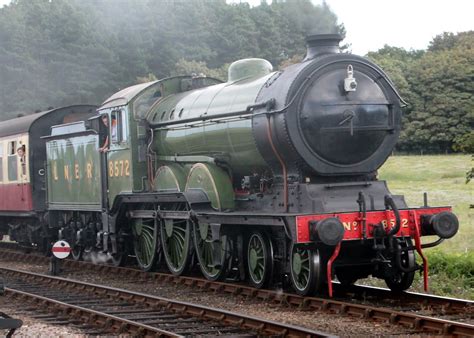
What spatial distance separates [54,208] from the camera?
1831 centimetres

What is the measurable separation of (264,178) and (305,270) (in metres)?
1.77

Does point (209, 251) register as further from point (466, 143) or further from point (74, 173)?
point (74, 173)

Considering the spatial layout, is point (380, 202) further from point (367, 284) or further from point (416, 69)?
point (416, 69)

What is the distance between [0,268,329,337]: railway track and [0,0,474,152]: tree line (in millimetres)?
20922

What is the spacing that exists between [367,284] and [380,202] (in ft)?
8.01

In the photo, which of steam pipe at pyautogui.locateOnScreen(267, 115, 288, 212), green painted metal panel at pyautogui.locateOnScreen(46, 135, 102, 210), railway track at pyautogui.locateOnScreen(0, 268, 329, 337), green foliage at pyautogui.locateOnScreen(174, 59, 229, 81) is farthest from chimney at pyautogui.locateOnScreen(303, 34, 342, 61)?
green foliage at pyautogui.locateOnScreen(174, 59, 229, 81)

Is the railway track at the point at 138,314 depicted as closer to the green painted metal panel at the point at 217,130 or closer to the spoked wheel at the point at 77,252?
the green painted metal panel at the point at 217,130

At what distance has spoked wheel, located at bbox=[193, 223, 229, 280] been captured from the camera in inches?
491

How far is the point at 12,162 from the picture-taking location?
20734 millimetres

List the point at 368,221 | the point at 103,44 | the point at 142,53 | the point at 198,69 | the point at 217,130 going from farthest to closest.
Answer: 1. the point at 198,69
2. the point at 142,53
3. the point at 103,44
4. the point at 217,130
5. the point at 368,221

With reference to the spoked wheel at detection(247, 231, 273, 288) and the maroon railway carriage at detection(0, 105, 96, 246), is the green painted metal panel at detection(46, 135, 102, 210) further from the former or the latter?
the spoked wheel at detection(247, 231, 273, 288)

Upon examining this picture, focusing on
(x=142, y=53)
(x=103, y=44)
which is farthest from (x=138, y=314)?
(x=142, y=53)

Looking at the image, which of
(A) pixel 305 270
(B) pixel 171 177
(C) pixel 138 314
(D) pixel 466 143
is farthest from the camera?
(B) pixel 171 177

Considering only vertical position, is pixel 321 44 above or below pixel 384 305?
above
